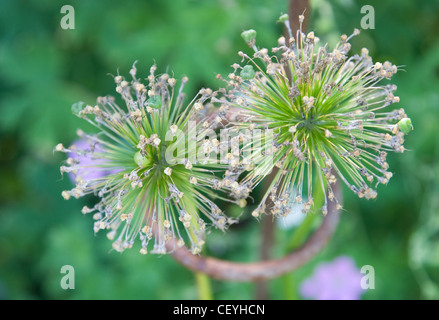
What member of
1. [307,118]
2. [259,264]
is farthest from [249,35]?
[259,264]

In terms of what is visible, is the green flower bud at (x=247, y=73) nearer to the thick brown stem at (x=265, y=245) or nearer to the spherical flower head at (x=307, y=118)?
the spherical flower head at (x=307, y=118)

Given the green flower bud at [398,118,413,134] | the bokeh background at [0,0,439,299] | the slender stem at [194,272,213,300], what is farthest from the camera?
the bokeh background at [0,0,439,299]
